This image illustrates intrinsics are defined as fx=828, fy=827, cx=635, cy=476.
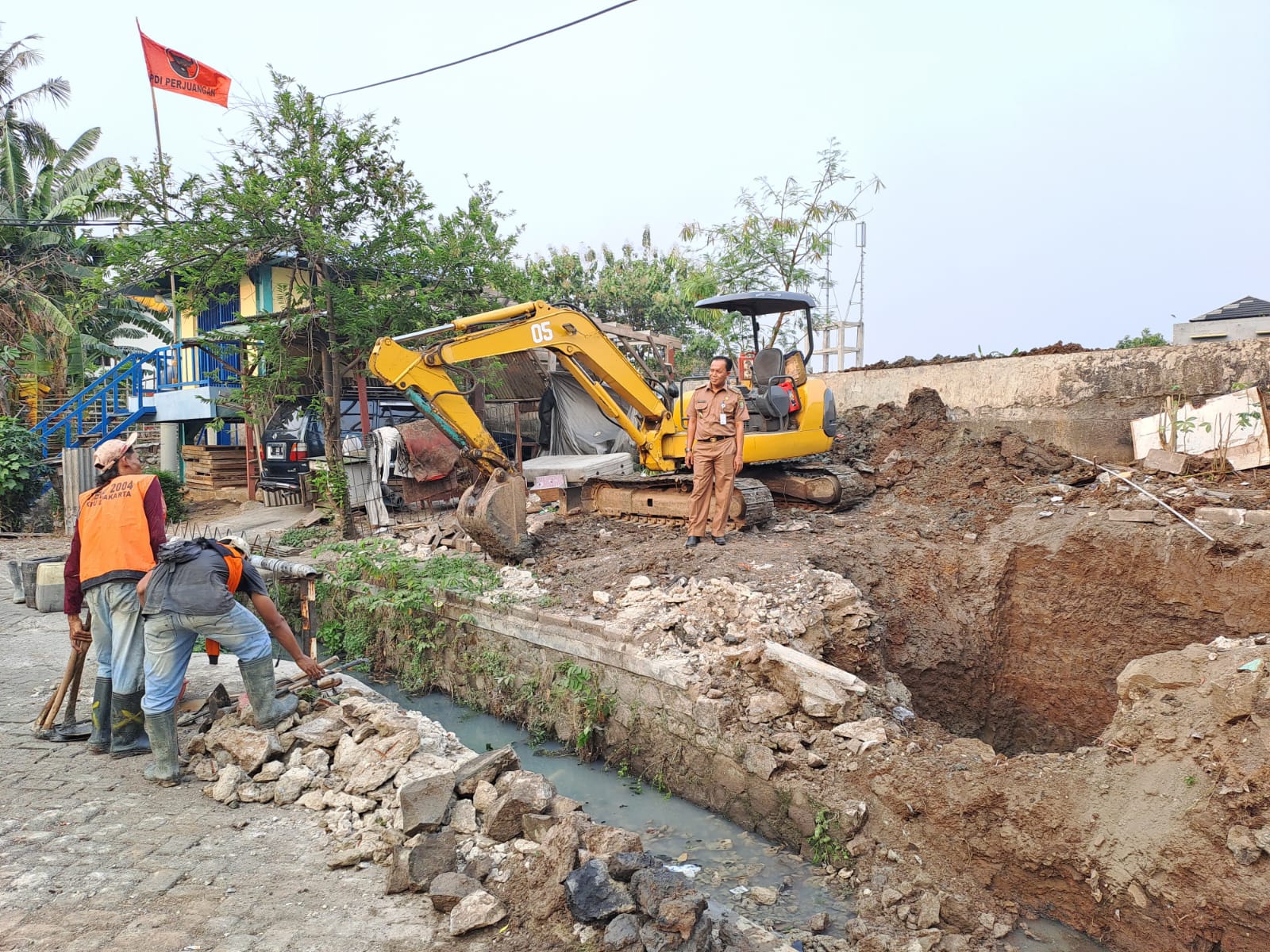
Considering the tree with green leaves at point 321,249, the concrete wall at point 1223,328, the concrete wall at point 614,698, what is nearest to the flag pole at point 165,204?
the tree with green leaves at point 321,249

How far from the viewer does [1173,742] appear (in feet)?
13.4

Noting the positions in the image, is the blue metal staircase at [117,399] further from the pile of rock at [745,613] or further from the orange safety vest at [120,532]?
the pile of rock at [745,613]

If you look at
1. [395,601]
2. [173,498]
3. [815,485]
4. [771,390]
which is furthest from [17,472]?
[815,485]

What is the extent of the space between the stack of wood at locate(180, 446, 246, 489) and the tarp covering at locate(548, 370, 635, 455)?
21.2 ft

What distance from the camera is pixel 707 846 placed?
16.0 ft

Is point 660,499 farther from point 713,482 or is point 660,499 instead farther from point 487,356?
point 487,356

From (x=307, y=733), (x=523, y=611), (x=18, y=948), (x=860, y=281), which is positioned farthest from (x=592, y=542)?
(x=860, y=281)

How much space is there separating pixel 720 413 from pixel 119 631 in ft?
17.0

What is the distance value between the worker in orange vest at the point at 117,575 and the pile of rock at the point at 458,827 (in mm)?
495

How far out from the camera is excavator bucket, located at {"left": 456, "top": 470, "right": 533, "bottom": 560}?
8.15 m

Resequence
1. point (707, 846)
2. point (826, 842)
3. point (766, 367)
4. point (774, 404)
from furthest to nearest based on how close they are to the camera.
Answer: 1. point (766, 367)
2. point (774, 404)
3. point (707, 846)
4. point (826, 842)

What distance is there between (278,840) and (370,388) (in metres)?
11.5

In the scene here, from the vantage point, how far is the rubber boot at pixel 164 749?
428cm

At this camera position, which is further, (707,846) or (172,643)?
(707,846)
